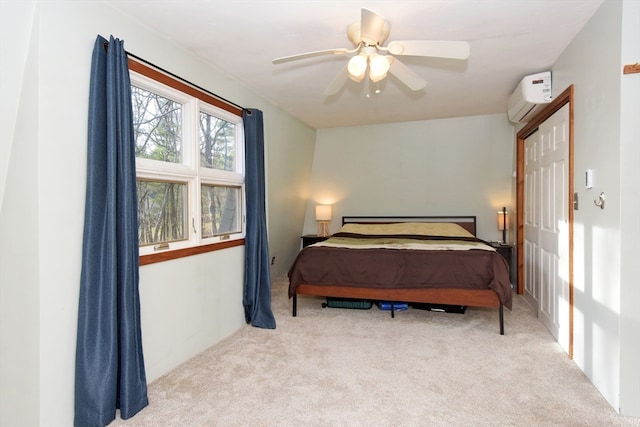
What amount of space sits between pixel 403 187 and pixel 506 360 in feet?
10.9

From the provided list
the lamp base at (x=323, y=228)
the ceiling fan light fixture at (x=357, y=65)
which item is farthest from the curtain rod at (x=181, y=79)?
the lamp base at (x=323, y=228)

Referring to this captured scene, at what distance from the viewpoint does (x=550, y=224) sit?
313cm

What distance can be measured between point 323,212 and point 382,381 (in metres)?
3.54

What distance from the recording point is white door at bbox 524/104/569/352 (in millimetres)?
2754

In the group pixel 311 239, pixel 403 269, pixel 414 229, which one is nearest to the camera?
pixel 403 269

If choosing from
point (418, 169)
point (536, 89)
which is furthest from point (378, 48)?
point (418, 169)

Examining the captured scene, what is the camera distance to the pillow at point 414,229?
4766 millimetres

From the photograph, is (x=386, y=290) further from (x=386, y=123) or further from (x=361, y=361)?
(x=386, y=123)

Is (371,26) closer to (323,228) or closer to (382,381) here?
(382,381)

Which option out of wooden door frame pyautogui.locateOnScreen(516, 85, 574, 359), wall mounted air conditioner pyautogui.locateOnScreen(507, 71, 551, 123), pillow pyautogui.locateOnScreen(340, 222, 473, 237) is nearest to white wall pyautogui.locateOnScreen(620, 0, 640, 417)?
wooden door frame pyautogui.locateOnScreen(516, 85, 574, 359)

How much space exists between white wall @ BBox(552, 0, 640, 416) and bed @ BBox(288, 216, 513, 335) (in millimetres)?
782

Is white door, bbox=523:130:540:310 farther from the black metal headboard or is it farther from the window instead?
the window

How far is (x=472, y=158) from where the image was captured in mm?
5207

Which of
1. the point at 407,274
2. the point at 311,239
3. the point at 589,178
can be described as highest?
the point at 589,178
